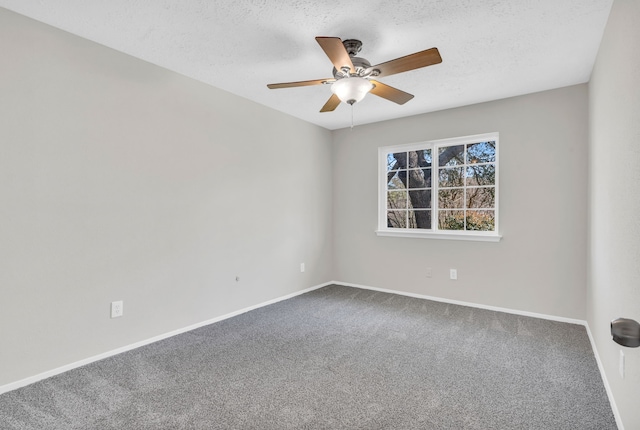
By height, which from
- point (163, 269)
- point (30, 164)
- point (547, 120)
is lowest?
point (163, 269)

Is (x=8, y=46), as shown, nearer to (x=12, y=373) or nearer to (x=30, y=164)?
(x=30, y=164)

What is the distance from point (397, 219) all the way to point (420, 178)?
0.65 m

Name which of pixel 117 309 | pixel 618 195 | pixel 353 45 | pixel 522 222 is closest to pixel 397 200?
pixel 522 222

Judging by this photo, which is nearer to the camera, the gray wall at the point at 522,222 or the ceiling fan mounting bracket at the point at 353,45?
the ceiling fan mounting bracket at the point at 353,45

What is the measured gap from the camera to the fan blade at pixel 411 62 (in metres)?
1.94

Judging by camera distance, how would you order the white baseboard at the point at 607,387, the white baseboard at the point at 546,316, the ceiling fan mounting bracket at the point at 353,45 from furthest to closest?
1. the ceiling fan mounting bracket at the point at 353,45
2. the white baseboard at the point at 546,316
3. the white baseboard at the point at 607,387

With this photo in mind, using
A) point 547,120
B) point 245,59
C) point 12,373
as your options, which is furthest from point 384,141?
point 12,373

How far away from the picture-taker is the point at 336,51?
1979 millimetres

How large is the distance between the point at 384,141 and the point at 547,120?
190 cm

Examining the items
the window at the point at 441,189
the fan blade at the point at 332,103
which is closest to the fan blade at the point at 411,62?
the fan blade at the point at 332,103

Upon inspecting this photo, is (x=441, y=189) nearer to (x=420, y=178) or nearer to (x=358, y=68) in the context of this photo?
(x=420, y=178)

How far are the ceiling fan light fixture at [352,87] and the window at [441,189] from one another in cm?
222

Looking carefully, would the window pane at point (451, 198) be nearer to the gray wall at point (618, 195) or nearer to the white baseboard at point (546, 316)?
the white baseboard at point (546, 316)

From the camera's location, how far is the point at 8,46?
211 cm
